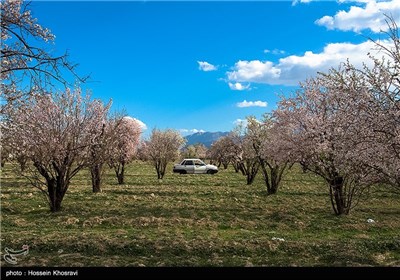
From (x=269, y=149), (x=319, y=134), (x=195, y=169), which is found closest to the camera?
(x=319, y=134)

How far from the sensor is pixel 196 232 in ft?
35.5

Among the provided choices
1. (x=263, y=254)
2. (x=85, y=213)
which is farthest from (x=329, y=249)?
(x=85, y=213)

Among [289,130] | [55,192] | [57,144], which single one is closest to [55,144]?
[57,144]

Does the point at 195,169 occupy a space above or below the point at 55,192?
above

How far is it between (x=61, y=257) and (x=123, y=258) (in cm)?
135

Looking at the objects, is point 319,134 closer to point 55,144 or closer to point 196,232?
point 196,232

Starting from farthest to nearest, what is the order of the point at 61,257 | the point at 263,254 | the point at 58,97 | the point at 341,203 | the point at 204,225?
1. the point at 58,97
2. the point at 341,203
3. the point at 204,225
4. the point at 263,254
5. the point at 61,257

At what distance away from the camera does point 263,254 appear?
27.3 ft

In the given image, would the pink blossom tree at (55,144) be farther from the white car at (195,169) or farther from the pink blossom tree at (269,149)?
the white car at (195,169)

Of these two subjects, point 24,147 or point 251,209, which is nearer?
point 24,147

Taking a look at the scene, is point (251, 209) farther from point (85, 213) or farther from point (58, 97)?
point (58, 97)

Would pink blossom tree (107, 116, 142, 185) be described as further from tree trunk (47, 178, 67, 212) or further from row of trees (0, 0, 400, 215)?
tree trunk (47, 178, 67, 212)

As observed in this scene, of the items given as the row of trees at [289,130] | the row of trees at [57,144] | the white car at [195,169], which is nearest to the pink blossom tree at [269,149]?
the row of trees at [289,130]

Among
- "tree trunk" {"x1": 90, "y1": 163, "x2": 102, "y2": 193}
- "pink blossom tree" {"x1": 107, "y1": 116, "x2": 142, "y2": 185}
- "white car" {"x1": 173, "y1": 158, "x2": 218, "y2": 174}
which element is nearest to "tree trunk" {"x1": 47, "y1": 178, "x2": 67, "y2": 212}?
"tree trunk" {"x1": 90, "y1": 163, "x2": 102, "y2": 193}
